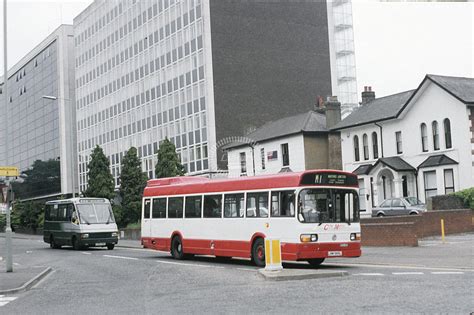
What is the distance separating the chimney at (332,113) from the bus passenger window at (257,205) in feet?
99.1

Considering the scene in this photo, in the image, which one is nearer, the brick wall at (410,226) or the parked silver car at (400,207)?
the brick wall at (410,226)

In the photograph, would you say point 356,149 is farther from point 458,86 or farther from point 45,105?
point 45,105

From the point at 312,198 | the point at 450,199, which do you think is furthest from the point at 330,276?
the point at 450,199

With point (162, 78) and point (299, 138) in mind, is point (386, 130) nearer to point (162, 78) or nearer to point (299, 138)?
point (299, 138)

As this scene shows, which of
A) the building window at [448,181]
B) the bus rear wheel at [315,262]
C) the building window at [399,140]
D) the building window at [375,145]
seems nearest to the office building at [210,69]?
the building window at [375,145]

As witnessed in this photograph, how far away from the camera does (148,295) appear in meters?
14.2

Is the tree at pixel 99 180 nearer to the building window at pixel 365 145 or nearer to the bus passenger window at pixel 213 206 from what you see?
the building window at pixel 365 145

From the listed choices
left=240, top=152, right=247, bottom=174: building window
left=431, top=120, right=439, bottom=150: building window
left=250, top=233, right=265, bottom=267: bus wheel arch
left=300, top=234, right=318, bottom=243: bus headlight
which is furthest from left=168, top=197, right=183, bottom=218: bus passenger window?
left=240, top=152, right=247, bottom=174: building window

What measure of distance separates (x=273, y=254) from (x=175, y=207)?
28.3 ft

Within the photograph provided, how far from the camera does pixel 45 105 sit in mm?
101625

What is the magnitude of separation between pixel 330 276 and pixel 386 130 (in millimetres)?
29602

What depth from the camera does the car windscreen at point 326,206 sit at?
19.2 m

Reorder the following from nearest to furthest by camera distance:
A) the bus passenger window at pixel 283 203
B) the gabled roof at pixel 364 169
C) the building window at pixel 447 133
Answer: the bus passenger window at pixel 283 203, the building window at pixel 447 133, the gabled roof at pixel 364 169

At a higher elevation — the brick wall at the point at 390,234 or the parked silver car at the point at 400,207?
the parked silver car at the point at 400,207
